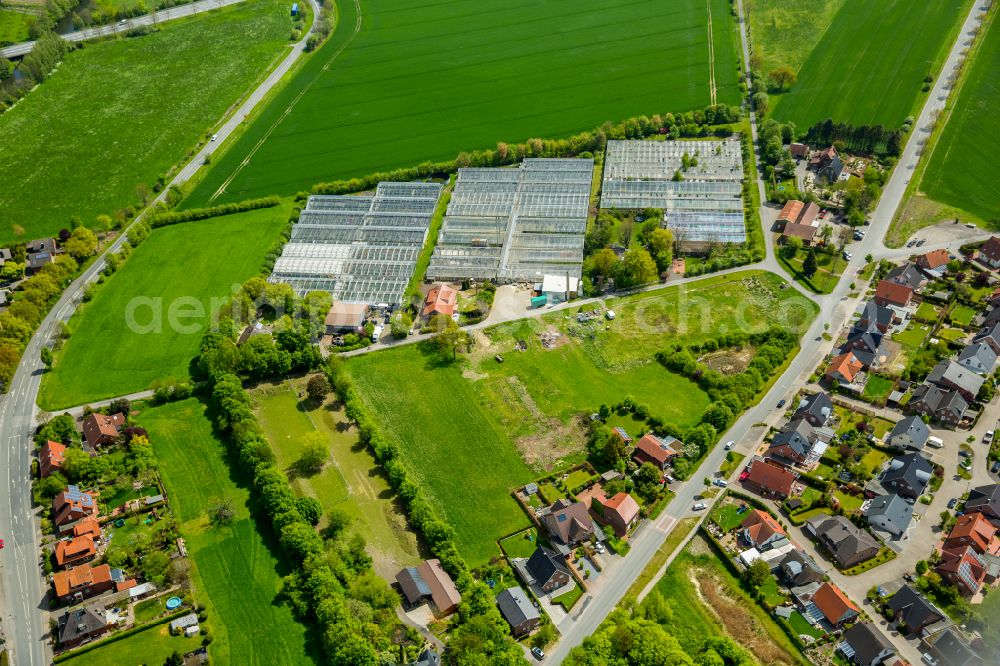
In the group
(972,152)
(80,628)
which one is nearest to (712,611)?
(80,628)

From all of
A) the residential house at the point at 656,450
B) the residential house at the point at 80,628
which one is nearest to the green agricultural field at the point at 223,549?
the residential house at the point at 80,628

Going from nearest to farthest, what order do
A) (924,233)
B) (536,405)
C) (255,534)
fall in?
(255,534), (536,405), (924,233)

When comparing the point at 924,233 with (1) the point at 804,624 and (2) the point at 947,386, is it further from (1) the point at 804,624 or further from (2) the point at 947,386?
(1) the point at 804,624

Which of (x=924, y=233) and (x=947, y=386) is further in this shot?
(x=924, y=233)

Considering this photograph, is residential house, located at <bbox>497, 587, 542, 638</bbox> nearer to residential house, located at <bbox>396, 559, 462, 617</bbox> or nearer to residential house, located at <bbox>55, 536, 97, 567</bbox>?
residential house, located at <bbox>396, 559, 462, 617</bbox>

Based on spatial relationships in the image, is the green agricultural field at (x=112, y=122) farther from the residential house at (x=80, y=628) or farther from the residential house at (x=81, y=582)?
the residential house at (x=80, y=628)

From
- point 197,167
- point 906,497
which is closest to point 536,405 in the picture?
point 906,497

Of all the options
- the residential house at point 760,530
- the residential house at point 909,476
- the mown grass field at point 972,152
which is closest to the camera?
the residential house at point 760,530
